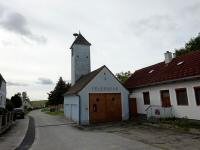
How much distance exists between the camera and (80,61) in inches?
1166

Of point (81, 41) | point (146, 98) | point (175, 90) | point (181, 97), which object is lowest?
point (181, 97)

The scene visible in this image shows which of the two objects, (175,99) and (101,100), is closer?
(175,99)

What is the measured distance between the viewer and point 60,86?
2247 inches

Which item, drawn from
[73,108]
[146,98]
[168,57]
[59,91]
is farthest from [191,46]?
[59,91]

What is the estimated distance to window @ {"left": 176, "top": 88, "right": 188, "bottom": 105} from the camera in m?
16.4

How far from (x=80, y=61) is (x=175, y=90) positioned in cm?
1570

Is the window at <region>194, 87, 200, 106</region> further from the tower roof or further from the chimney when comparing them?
the tower roof

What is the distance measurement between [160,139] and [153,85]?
31.0ft

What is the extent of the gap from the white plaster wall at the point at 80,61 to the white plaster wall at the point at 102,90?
8.71m

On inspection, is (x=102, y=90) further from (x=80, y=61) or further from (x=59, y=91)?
(x=59, y=91)

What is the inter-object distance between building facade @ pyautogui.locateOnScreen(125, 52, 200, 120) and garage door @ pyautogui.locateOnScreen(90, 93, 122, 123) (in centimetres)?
281

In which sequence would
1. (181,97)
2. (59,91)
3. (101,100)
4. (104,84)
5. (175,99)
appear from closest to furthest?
1. (181,97)
2. (175,99)
3. (101,100)
4. (104,84)
5. (59,91)

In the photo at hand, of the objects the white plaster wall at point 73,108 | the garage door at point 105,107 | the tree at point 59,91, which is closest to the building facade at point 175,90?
the garage door at point 105,107

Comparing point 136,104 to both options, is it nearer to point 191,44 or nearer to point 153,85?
point 153,85
